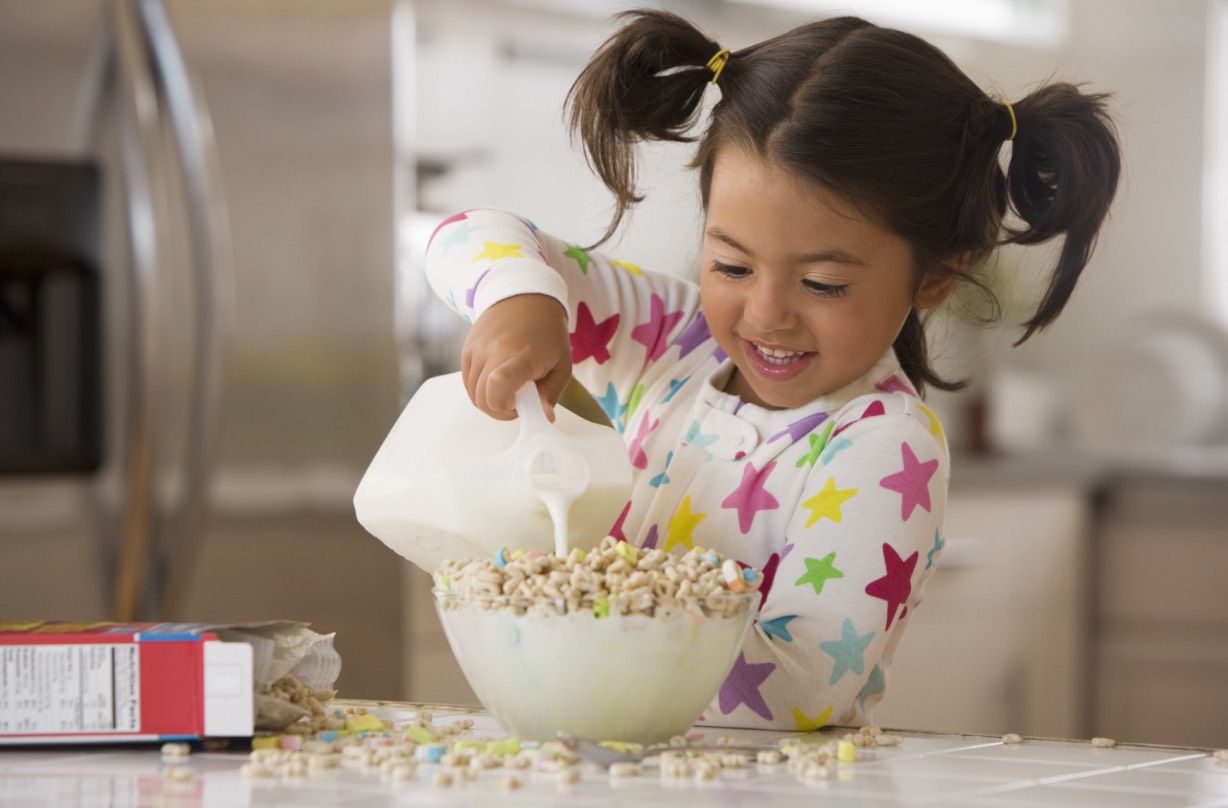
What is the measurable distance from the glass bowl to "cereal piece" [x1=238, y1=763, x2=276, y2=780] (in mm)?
120

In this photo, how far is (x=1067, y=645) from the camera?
3084mm

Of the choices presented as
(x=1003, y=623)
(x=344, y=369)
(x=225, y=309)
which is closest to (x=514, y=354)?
(x=225, y=309)

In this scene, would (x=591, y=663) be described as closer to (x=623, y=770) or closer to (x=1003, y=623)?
(x=623, y=770)

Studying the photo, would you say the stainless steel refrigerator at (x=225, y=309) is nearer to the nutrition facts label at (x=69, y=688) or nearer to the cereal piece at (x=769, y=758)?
the nutrition facts label at (x=69, y=688)

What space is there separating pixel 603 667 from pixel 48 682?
Answer: 285 millimetres

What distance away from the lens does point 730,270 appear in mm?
1121

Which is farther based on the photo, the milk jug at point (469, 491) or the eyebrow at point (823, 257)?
the eyebrow at point (823, 257)

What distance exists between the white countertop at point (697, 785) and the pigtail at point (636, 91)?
0.55 meters

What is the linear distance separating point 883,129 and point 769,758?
19.7 inches

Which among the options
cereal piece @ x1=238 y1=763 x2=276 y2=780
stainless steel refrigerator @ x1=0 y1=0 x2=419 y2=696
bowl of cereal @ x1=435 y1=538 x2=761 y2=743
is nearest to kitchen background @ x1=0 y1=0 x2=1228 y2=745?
stainless steel refrigerator @ x1=0 y1=0 x2=419 y2=696

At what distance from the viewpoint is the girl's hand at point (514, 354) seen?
96cm

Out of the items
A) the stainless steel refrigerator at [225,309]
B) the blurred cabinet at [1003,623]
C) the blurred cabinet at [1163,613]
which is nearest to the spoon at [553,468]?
the stainless steel refrigerator at [225,309]

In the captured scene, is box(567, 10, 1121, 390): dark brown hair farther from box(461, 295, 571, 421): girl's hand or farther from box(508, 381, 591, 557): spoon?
box(508, 381, 591, 557): spoon

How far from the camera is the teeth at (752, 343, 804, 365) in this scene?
112cm
